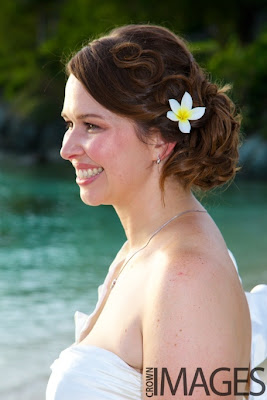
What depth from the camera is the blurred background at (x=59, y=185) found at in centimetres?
508

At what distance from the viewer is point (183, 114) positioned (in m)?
1.61

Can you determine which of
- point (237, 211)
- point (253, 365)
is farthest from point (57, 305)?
point (237, 211)

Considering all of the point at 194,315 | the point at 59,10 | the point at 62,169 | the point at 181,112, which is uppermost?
the point at 59,10

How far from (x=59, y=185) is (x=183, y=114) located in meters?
14.0

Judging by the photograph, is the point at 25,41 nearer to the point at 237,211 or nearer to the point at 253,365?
the point at 237,211

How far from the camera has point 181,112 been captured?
63.3 inches

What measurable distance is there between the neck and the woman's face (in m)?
0.03

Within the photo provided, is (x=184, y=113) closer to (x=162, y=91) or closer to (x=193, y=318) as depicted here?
(x=162, y=91)

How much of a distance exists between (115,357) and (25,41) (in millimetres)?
35503

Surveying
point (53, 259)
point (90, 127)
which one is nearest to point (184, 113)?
point (90, 127)

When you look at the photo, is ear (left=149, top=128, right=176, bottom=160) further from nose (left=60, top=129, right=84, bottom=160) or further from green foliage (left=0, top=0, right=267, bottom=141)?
green foliage (left=0, top=0, right=267, bottom=141)

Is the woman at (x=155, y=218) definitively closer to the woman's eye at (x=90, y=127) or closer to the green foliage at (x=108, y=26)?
the woman's eye at (x=90, y=127)

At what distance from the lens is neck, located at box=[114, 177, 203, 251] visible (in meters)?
1.69

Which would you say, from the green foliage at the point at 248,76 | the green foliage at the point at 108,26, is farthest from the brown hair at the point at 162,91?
the green foliage at the point at 248,76
